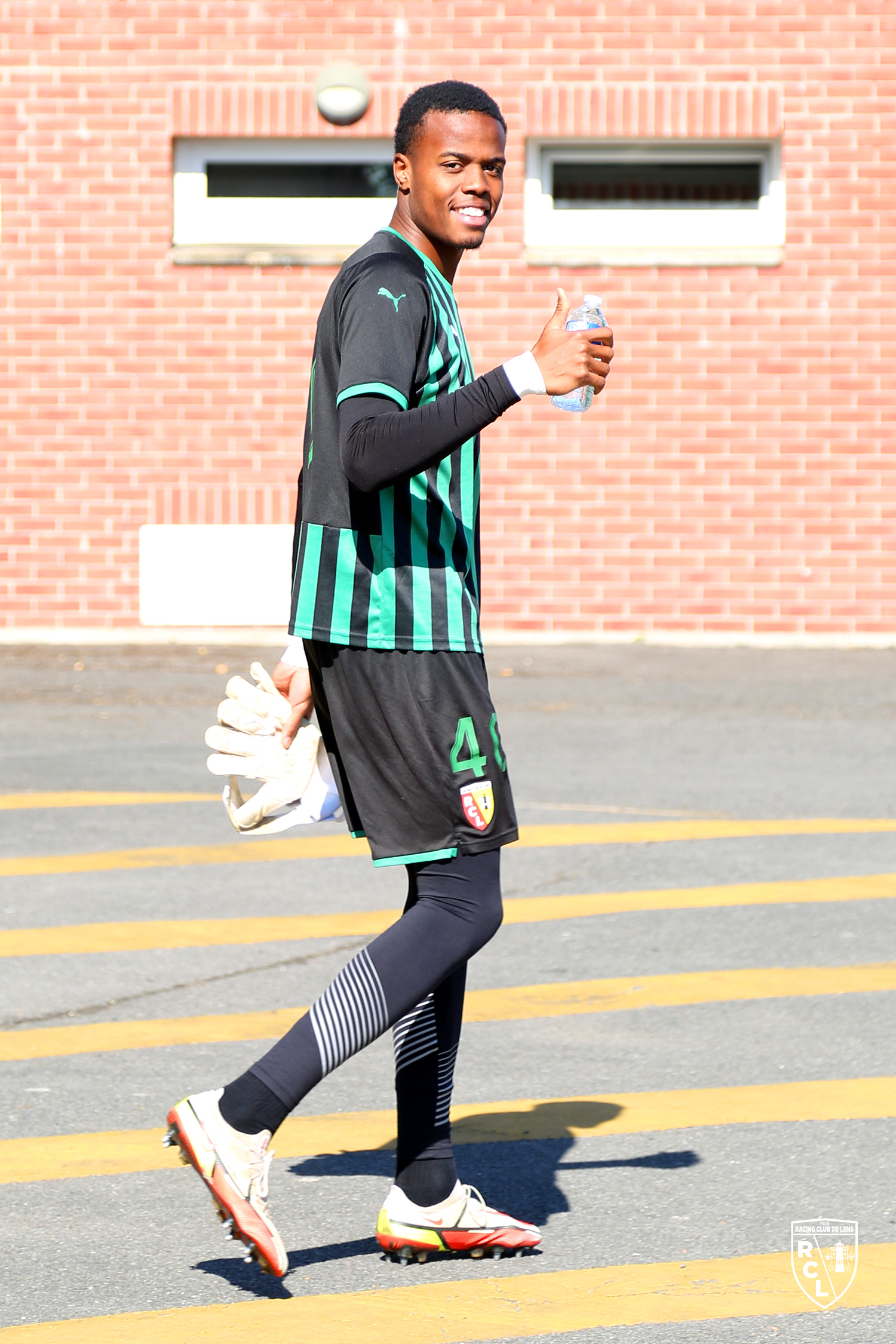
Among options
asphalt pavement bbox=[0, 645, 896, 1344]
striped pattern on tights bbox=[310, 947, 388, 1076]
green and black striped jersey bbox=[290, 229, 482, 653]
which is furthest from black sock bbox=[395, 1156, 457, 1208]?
green and black striped jersey bbox=[290, 229, 482, 653]

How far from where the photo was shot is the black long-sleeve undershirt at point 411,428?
2.90 m

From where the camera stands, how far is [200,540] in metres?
13.8

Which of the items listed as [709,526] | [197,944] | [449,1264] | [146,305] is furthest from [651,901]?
[146,305]

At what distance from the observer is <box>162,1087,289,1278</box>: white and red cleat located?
9.61 feet

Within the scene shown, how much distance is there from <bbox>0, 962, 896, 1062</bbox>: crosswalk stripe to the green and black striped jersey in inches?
74.0

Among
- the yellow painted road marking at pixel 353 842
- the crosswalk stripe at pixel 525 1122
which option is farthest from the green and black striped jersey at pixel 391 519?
the yellow painted road marking at pixel 353 842

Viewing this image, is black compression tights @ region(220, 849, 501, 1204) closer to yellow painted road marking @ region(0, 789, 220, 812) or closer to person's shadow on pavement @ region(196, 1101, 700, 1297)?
person's shadow on pavement @ region(196, 1101, 700, 1297)

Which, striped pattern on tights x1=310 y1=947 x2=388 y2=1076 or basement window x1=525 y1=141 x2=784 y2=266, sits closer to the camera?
striped pattern on tights x1=310 y1=947 x2=388 y2=1076

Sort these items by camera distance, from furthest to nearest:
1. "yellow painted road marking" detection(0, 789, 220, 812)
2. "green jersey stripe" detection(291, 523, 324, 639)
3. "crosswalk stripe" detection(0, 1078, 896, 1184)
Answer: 1. "yellow painted road marking" detection(0, 789, 220, 812)
2. "crosswalk stripe" detection(0, 1078, 896, 1184)
3. "green jersey stripe" detection(291, 523, 324, 639)

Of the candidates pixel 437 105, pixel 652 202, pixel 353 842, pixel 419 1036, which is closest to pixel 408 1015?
pixel 419 1036

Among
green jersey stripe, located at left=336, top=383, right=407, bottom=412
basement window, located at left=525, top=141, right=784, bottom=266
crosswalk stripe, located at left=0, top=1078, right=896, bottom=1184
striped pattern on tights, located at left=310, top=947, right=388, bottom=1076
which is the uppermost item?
basement window, located at left=525, top=141, right=784, bottom=266

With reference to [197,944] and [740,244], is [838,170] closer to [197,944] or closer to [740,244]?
[740,244]

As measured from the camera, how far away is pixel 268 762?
3451mm

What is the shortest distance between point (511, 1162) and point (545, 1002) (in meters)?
1.28
